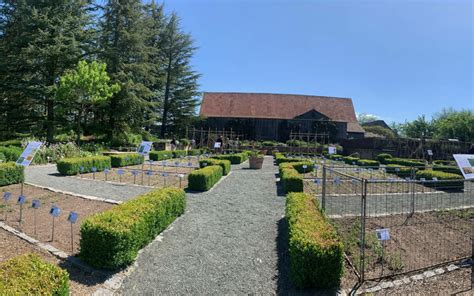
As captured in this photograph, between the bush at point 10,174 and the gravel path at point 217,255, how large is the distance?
6006 mm

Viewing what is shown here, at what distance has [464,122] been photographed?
47.9m

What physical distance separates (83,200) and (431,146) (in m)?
29.9

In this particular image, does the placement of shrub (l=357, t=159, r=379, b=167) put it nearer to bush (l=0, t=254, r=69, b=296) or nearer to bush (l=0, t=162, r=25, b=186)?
bush (l=0, t=162, r=25, b=186)

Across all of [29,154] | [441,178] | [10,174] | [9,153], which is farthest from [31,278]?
[9,153]

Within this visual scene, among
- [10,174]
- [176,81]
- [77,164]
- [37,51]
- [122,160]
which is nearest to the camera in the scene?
[10,174]

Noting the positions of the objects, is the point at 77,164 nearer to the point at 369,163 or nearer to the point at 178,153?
the point at 178,153

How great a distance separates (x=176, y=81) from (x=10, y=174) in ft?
112

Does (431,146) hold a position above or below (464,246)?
above

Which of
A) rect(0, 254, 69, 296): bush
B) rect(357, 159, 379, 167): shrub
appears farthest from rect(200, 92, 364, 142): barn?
rect(0, 254, 69, 296): bush

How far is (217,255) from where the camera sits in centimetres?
523

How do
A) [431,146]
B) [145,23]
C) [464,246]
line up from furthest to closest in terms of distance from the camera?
[145,23], [431,146], [464,246]

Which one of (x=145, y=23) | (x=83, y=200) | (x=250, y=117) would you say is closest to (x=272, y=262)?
(x=83, y=200)

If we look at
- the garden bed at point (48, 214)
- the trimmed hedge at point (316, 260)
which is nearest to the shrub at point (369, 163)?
the garden bed at point (48, 214)

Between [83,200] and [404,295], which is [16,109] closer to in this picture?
[83,200]
